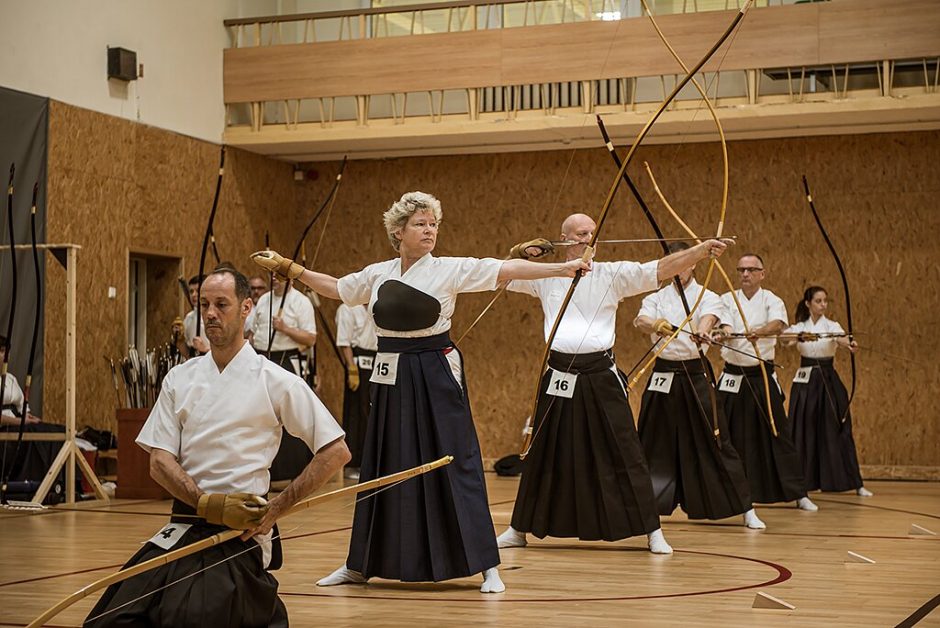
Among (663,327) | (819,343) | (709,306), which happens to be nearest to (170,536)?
(663,327)

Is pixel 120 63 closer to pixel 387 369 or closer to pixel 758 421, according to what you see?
pixel 758 421

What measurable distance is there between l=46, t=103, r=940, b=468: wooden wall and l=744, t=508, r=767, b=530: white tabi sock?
3574 millimetres

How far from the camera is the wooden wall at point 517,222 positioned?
779 cm

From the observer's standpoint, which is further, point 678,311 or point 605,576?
point 678,311

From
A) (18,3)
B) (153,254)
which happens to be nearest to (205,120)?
(153,254)

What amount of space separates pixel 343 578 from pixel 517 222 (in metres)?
6.01

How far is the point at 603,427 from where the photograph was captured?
15.5ft

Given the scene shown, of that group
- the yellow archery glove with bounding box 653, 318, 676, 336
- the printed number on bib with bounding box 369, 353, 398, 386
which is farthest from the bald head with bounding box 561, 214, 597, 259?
the printed number on bib with bounding box 369, 353, 398, 386

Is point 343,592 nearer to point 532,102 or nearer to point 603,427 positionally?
point 603,427

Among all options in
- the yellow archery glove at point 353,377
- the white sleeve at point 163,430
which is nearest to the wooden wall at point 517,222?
the yellow archery glove at point 353,377

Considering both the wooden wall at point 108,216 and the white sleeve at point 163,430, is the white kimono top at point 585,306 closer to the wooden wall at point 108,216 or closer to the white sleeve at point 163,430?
the white sleeve at point 163,430

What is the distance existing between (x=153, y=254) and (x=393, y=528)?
5.04 meters

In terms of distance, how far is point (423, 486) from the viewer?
149 inches

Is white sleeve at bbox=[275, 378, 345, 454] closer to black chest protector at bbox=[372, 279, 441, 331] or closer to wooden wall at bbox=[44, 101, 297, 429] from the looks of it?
black chest protector at bbox=[372, 279, 441, 331]
